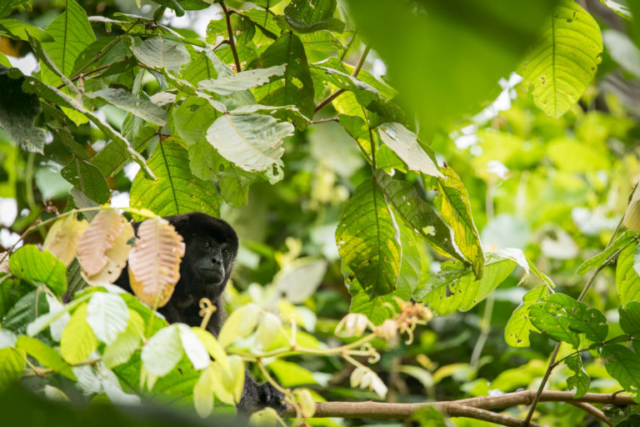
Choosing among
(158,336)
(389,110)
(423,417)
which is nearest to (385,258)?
(389,110)

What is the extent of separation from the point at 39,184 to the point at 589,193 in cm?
492

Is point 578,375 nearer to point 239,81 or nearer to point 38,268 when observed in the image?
point 239,81

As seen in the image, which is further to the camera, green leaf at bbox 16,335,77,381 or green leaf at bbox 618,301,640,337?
green leaf at bbox 618,301,640,337

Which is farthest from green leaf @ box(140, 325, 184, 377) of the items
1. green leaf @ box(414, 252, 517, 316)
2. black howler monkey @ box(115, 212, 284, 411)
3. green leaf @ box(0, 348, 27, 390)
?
black howler monkey @ box(115, 212, 284, 411)

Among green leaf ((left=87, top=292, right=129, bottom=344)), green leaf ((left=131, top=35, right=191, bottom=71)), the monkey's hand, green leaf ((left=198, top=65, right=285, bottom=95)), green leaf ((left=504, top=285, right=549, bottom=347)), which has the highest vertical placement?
green leaf ((left=198, top=65, right=285, bottom=95))

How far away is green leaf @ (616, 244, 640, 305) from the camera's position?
1.80 meters

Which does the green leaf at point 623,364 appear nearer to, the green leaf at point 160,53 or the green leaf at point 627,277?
the green leaf at point 627,277

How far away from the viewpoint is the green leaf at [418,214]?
1752mm

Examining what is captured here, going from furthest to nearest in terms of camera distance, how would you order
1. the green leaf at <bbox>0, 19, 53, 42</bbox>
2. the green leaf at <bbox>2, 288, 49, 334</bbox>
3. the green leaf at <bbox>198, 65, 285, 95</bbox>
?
the green leaf at <bbox>0, 19, 53, 42</bbox>
the green leaf at <bbox>198, 65, 285, 95</bbox>
the green leaf at <bbox>2, 288, 49, 334</bbox>

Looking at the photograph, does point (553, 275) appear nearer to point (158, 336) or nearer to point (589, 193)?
point (589, 193)

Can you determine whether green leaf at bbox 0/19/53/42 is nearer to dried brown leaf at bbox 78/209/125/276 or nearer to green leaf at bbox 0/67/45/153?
green leaf at bbox 0/67/45/153

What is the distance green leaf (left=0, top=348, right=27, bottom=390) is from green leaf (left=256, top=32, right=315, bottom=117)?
985 millimetres

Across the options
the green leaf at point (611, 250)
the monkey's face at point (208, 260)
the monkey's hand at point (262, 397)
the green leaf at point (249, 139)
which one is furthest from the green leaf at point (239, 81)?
the monkey's face at point (208, 260)

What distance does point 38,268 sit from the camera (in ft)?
4.00
